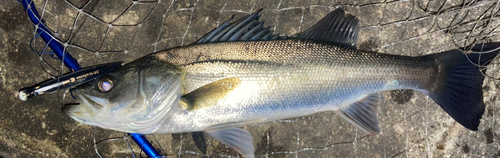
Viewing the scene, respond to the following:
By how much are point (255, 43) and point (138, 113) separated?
913 millimetres

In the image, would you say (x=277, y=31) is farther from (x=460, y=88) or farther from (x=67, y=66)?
(x=67, y=66)

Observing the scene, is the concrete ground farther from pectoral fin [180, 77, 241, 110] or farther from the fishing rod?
pectoral fin [180, 77, 241, 110]

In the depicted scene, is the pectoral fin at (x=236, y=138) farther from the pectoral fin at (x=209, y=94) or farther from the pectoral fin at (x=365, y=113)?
the pectoral fin at (x=365, y=113)

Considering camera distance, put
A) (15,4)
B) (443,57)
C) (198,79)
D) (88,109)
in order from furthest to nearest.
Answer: (15,4)
(443,57)
(198,79)
(88,109)

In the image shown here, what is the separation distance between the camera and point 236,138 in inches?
78.3

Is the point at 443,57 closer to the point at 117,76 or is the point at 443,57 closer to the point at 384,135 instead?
the point at 384,135

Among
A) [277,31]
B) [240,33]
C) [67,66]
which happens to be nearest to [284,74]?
[240,33]

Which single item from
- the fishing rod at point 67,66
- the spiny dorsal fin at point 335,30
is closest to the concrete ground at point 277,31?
the fishing rod at point 67,66

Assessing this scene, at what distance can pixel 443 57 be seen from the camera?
1.96 metres

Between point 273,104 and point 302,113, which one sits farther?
point 302,113

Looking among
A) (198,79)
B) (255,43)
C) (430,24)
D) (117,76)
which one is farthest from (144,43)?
(430,24)

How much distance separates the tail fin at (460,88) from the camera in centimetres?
194

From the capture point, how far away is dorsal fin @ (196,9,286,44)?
1940 mm

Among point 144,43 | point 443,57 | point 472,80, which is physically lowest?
point 472,80
